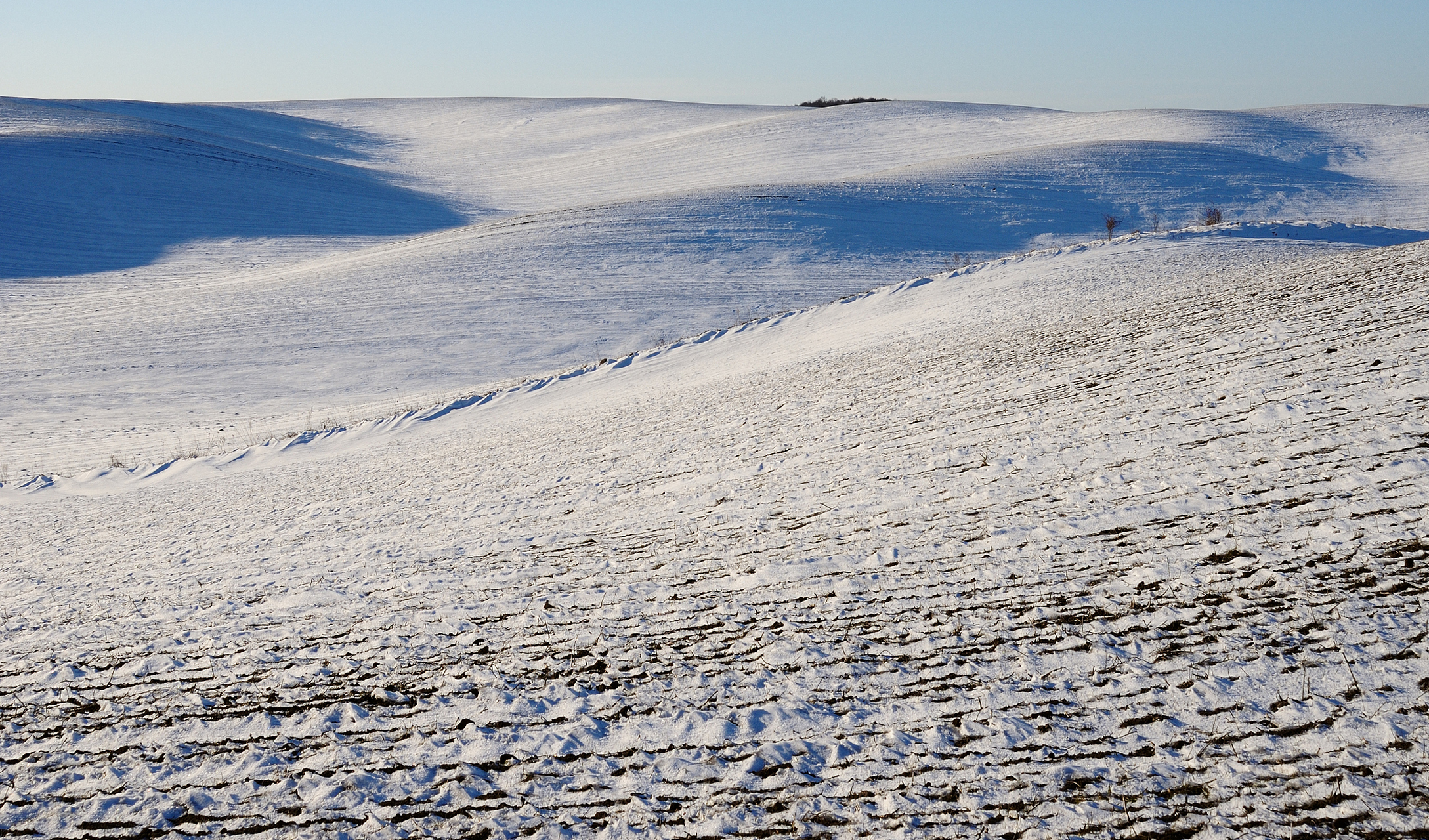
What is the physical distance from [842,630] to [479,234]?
25091 mm

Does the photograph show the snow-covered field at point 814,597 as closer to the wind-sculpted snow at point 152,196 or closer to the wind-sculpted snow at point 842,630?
the wind-sculpted snow at point 842,630

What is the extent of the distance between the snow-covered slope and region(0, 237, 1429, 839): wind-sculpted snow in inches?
358

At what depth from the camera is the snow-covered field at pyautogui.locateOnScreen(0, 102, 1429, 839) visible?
3.34m

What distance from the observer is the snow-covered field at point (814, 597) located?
3.34 m

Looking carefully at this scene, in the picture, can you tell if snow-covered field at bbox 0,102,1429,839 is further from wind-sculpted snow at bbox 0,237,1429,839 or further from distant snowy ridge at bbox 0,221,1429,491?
distant snowy ridge at bbox 0,221,1429,491

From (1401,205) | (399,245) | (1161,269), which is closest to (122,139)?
(399,245)

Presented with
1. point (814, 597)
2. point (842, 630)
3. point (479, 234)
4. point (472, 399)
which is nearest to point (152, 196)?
point (479, 234)

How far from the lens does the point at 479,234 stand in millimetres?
27359

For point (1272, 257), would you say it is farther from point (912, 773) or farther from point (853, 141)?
point (853, 141)

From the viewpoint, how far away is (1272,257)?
14.1 metres

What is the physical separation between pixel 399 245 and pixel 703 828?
90.4 feet

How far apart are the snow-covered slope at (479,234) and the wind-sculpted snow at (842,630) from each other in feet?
29.8

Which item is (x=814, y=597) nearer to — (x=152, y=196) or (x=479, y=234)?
(x=479, y=234)

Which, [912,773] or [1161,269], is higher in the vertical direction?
[1161,269]
